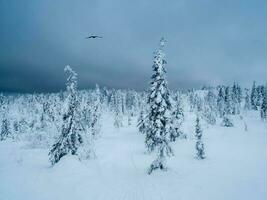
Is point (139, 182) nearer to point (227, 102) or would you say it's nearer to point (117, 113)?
point (117, 113)

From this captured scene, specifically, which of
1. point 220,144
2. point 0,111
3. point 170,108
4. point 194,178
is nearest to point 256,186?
point 194,178

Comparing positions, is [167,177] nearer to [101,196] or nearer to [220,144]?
[101,196]

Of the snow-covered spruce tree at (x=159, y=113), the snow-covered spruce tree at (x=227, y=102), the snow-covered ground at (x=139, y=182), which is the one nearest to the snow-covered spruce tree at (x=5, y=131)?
the snow-covered ground at (x=139, y=182)

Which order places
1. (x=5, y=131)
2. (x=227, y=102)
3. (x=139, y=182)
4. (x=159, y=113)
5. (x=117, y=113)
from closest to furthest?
1. (x=139, y=182)
2. (x=159, y=113)
3. (x=5, y=131)
4. (x=117, y=113)
5. (x=227, y=102)

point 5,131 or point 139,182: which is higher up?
point 139,182

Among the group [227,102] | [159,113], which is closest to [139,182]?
[159,113]

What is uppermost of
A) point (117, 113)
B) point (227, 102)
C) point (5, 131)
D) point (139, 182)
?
point (227, 102)

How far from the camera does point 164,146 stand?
2891cm

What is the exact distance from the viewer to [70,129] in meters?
33.3

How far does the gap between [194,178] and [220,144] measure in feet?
110

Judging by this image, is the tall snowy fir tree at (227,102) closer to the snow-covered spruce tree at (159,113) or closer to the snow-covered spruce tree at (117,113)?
the snow-covered spruce tree at (117,113)

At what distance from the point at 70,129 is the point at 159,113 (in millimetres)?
10894

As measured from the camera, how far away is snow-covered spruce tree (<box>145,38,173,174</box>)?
29109 millimetres

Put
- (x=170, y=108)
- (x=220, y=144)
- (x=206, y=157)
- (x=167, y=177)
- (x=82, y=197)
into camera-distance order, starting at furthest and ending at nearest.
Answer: (x=220, y=144)
(x=206, y=157)
(x=170, y=108)
(x=167, y=177)
(x=82, y=197)
